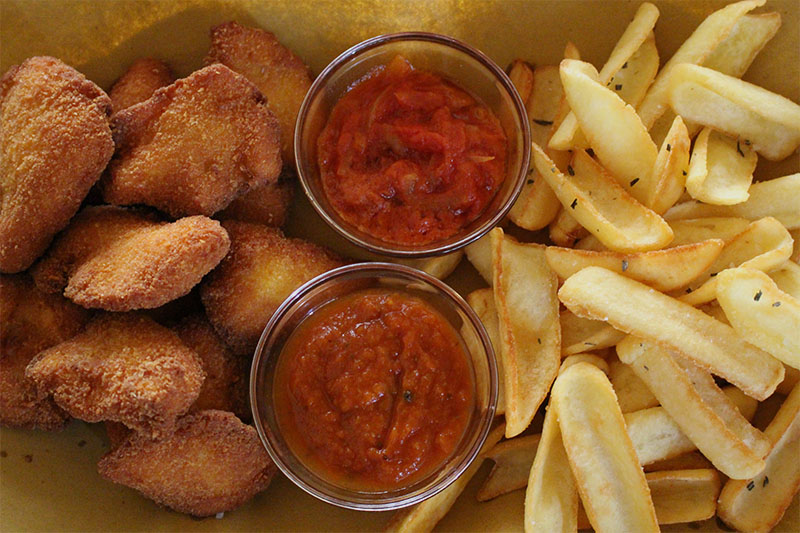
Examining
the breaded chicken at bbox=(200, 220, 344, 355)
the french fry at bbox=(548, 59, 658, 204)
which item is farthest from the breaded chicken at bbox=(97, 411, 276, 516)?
the french fry at bbox=(548, 59, 658, 204)

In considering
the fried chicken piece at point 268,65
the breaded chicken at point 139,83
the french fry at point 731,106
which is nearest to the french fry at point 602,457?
the french fry at point 731,106

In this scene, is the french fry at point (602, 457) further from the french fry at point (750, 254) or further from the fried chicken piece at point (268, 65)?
the fried chicken piece at point (268, 65)

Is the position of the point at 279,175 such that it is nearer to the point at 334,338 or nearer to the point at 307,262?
the point at 307,262

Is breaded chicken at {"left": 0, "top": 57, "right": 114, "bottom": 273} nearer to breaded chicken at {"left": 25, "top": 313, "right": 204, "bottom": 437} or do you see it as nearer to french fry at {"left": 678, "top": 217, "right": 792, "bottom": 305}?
breaded chicken at {"left": 25, "top": 313, "right": 204, "bottom": 437}

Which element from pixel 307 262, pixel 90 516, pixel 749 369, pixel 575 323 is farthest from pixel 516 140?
pixel 90 516

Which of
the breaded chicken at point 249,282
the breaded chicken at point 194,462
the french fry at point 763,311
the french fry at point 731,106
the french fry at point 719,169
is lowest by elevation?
the breaded chicken at point 194,462

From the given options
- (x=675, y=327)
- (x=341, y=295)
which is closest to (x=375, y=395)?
(x=341, y=295)
